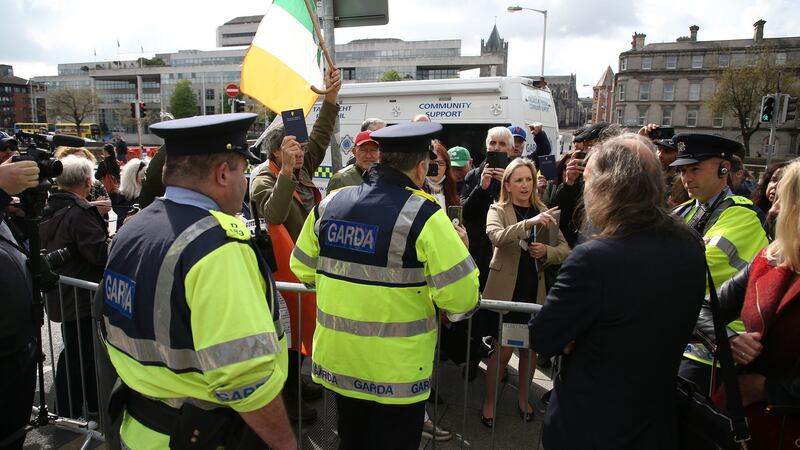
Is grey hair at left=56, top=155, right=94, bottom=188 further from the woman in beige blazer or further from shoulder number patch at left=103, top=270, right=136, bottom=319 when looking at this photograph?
the woman in beige blazer

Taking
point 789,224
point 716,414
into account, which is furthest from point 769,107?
point 716,414

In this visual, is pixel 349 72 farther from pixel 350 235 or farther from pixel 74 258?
pixel 350 235

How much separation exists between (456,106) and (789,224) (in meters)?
6.73

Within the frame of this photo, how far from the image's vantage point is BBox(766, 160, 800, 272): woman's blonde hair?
6.49ft

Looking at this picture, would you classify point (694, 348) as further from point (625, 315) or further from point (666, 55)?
point (666, 55)

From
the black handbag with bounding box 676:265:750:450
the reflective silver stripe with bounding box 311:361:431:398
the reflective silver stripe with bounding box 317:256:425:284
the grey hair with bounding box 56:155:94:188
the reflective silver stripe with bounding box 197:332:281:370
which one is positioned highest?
the grey hair with bounding box 56:155:94:188

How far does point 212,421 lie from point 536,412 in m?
2.94

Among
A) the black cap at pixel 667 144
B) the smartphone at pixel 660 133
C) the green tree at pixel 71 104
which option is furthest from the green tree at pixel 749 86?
the green tree at pixel 71 104

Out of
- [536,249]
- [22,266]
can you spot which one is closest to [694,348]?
[536,249]

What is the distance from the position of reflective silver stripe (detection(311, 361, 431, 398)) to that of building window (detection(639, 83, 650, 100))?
75.8 metres

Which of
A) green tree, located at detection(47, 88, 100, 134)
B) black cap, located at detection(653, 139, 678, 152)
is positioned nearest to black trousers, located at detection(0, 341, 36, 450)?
black cap, located at detection(653, 139, 678, 152)

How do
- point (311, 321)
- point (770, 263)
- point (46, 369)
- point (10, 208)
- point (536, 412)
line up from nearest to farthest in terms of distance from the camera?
point (770, 263) → point (10, 208) → point (311, 321) → point (536, 412) → point (46, 369)

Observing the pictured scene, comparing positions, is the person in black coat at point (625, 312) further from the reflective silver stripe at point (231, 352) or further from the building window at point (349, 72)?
the building window at point (349, 72)

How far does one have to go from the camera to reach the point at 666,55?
67062 mm
